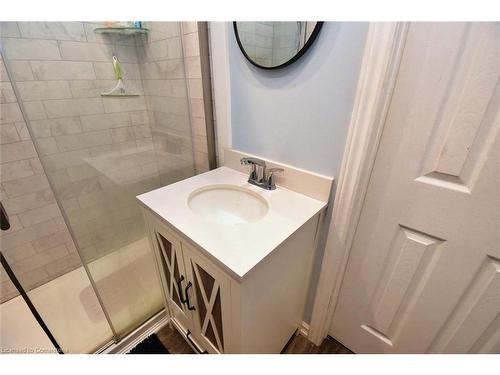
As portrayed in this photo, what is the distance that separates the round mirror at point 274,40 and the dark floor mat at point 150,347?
1.42m

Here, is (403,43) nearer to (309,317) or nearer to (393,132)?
(393,132)

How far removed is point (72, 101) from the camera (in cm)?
96

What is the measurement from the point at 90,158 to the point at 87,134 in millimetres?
113

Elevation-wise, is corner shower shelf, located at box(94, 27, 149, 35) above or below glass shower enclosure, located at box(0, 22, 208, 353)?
above

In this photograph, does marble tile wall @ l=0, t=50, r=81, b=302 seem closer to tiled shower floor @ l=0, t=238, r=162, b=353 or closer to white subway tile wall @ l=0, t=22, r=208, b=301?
white subway tile wall @ l=0, t=22, r=208, b=301

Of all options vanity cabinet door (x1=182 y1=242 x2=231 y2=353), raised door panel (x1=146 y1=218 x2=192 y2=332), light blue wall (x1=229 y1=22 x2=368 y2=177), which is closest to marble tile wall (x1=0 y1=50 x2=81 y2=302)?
raised door panel (x1=146 y1=218 x2=192 y2=332)

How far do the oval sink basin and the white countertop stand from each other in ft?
0.10

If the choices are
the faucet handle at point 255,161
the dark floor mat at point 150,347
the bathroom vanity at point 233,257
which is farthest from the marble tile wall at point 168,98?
the dark floor mat at point 150,347

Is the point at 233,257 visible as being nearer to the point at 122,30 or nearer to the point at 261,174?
the point at 261,174

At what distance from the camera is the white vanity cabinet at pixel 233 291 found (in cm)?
63

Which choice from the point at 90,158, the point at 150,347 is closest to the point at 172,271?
the point at 150,347

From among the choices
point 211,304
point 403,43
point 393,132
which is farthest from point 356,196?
point 211,304

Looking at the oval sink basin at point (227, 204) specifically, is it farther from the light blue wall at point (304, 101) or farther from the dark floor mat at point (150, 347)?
the dark floor mat at point (150, 347)

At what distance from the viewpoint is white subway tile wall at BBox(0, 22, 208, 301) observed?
86 centimetres
